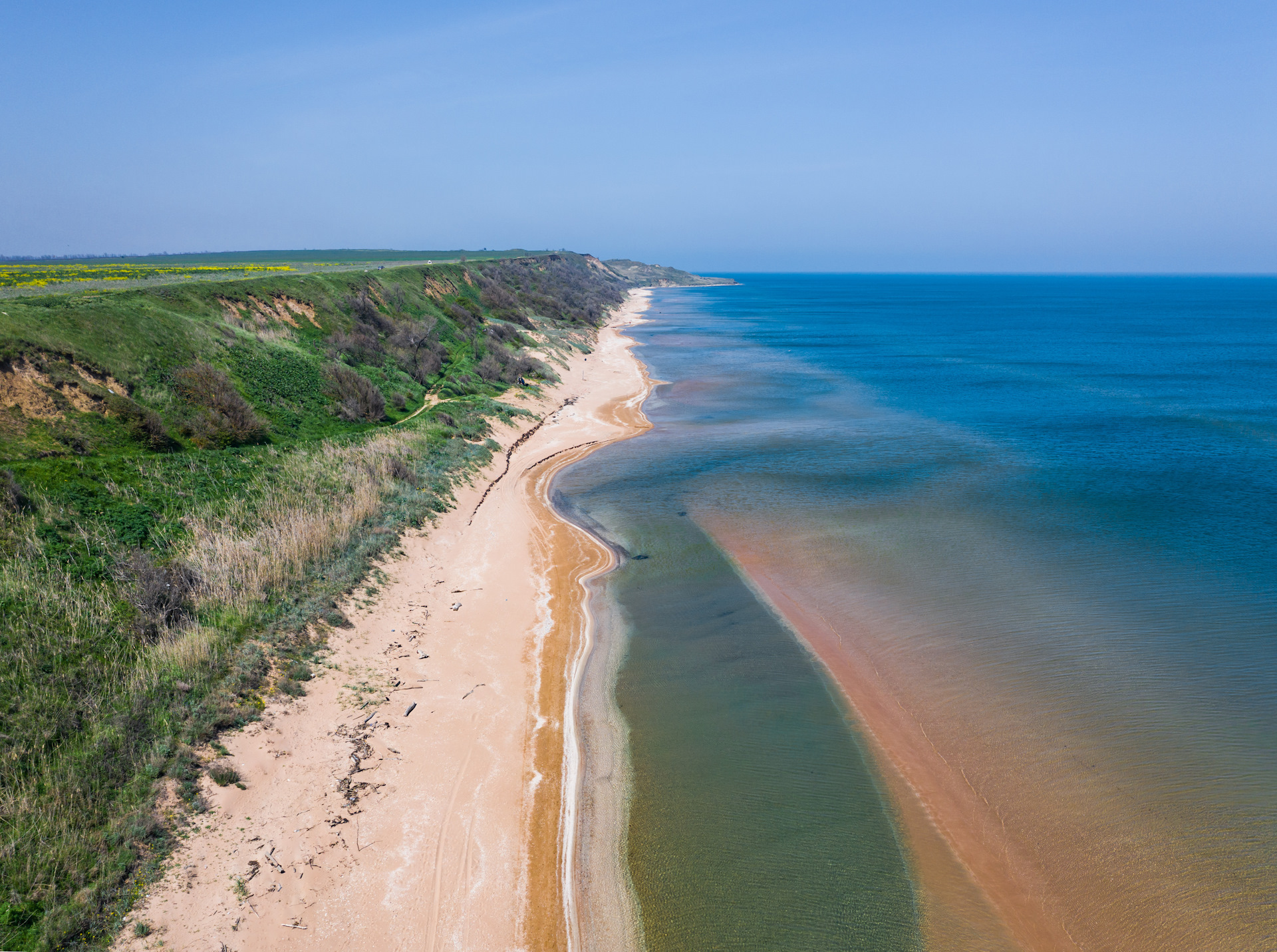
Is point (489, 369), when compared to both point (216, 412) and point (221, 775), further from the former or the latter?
point (221, 775)

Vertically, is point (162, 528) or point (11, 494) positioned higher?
point (11, 494)

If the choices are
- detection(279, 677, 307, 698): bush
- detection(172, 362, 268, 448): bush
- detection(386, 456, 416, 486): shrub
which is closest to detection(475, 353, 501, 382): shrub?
detection(172, 362, 268, 448): bush

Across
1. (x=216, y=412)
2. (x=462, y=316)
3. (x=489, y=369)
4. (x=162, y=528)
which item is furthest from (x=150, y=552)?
(x=462, y=316)

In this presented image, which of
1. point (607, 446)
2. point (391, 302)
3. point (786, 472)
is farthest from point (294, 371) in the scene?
point (786, 472)

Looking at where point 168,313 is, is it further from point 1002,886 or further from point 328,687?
point 1002,886

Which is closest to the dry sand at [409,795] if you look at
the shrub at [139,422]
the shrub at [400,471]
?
the shrub at [400,471]

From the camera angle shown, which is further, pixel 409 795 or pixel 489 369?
pixel 489 369
